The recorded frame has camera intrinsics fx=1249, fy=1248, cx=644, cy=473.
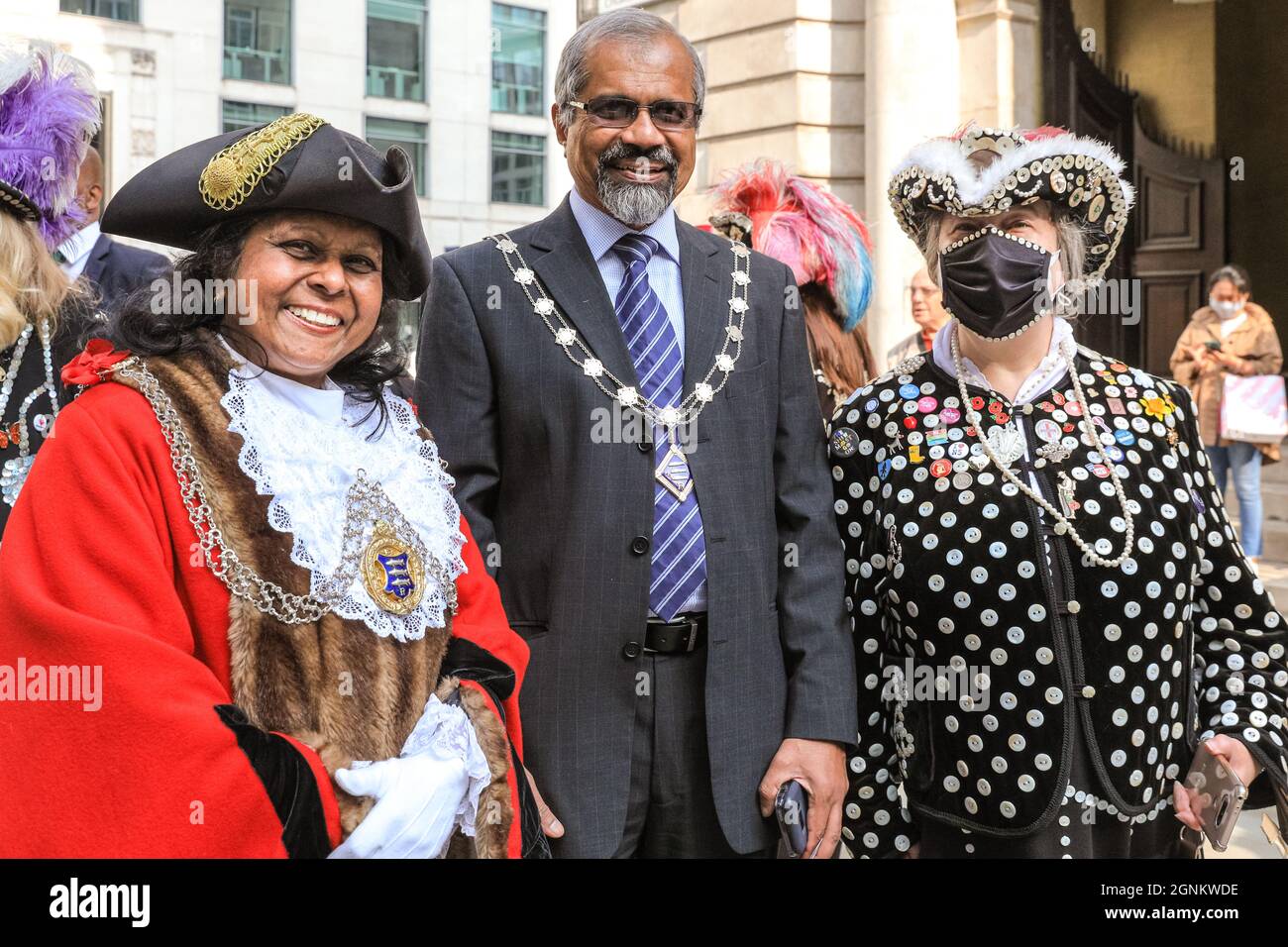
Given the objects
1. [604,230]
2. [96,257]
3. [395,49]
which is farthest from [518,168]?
[604,230]

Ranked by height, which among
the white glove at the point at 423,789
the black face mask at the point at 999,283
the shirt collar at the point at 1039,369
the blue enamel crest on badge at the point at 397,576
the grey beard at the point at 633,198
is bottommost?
the white glove at the point at 423,789

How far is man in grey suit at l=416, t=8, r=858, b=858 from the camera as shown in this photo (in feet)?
8.00

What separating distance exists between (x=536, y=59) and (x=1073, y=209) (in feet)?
102

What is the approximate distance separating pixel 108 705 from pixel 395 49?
2972 centimetres

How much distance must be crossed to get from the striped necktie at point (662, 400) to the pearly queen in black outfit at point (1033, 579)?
1.35 ft

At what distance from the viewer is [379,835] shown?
73.5 inches

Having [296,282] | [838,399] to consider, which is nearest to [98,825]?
[296,282]

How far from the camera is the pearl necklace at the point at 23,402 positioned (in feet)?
10.2

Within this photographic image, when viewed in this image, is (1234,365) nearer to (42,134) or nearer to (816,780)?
(816,780)

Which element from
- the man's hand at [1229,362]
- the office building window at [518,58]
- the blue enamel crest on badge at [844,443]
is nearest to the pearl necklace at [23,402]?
the blue enamel crest on badge at [844,443]

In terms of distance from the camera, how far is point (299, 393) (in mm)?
2094

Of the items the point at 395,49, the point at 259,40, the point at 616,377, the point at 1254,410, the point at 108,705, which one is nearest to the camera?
the point at 108,705

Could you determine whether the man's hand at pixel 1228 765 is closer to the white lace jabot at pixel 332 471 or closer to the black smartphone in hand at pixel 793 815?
the black smartphone in hand at pixel 793 815
